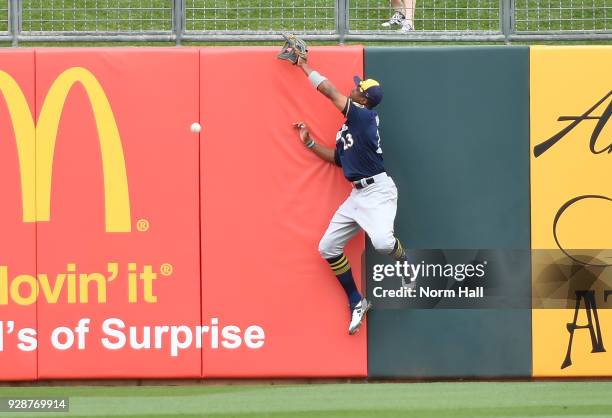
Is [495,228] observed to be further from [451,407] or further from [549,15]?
[549,15]

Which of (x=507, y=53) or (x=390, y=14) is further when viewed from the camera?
(x=390, y=14)

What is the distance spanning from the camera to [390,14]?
9734 mm

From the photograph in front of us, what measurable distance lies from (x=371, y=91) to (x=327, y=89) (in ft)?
1.09

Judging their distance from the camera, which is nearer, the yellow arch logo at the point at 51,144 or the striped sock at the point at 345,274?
the striped sock at the point at 345,274

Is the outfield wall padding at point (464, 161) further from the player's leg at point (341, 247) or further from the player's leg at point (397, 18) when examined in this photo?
the player's leg at point (397, 18)

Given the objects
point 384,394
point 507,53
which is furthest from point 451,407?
point 507,53

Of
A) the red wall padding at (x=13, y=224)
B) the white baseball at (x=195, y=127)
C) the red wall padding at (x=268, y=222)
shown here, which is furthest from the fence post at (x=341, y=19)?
the red wall padding at (x=13, y=224)

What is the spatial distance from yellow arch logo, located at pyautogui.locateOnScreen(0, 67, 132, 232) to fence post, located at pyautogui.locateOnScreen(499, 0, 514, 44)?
3.44 metres

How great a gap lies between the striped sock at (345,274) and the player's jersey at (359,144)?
65cm

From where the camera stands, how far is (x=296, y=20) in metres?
9.54

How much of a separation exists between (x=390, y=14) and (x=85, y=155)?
3120mm

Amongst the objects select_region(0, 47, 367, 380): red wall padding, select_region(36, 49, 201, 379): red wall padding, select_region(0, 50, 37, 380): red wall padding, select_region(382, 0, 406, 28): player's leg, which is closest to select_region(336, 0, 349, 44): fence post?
select_region(382, 0, 406, 28): player's leg

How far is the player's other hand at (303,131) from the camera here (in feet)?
27.5

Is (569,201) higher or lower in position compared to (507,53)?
lower
